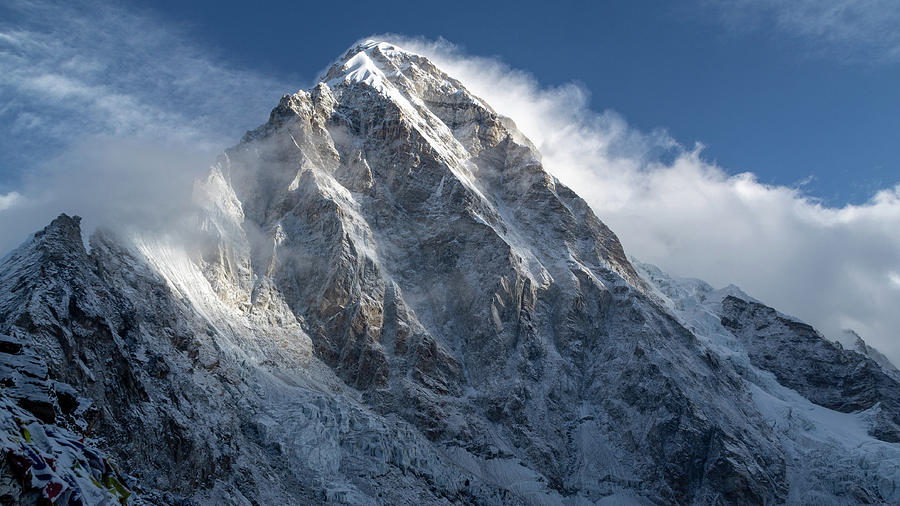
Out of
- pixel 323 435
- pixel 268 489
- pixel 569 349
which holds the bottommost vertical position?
pixel 268 489

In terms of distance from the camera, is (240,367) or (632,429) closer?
(240,367)

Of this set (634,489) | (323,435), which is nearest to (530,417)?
(634,489)

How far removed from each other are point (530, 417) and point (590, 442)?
14584mm

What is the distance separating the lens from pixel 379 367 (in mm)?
154250

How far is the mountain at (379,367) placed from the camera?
9888 centimetres

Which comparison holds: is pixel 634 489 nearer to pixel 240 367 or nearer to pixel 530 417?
pixel 530 417

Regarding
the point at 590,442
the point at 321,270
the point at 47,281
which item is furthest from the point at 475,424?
the point at 47,281

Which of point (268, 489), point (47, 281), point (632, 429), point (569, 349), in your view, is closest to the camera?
point (47, 281)

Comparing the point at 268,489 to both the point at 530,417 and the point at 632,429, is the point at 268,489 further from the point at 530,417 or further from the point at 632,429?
the point at 632,429

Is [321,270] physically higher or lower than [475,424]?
higher

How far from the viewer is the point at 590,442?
160125 mm

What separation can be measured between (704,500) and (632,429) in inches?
817

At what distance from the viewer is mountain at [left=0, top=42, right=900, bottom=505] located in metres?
98.9

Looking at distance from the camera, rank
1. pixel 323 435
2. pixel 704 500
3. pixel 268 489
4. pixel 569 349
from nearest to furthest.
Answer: pixel 268 489, pixel 323 435, pixel 704 500, pixel 569 349
